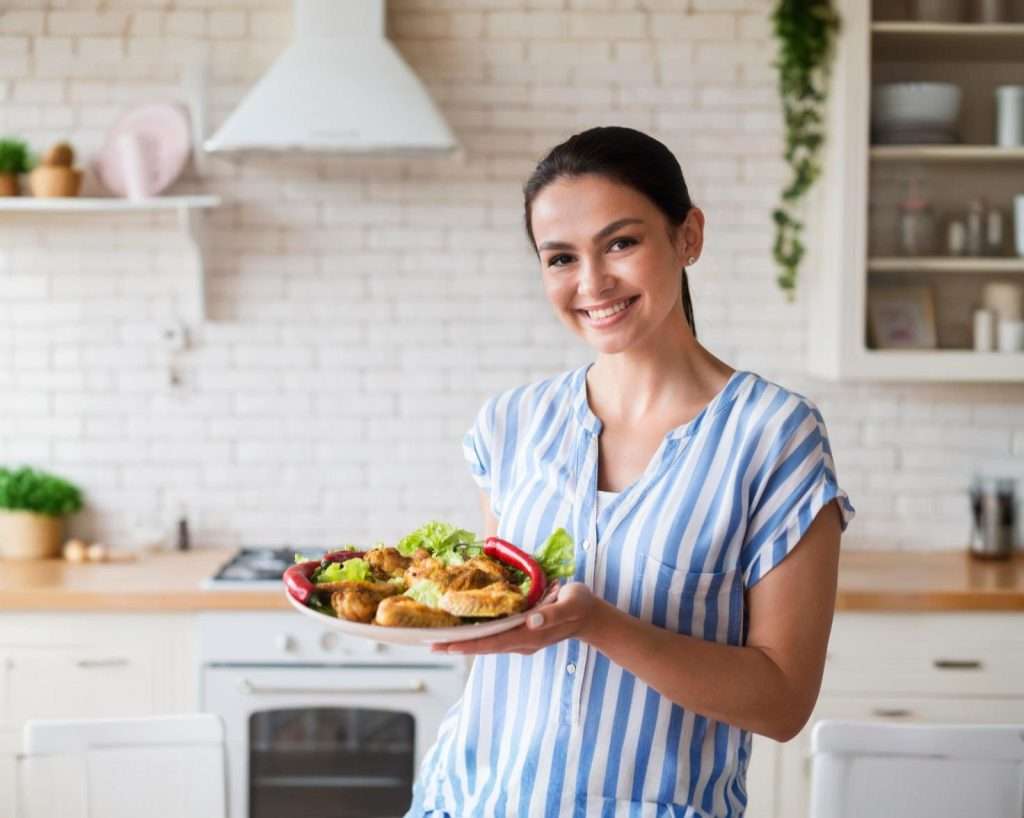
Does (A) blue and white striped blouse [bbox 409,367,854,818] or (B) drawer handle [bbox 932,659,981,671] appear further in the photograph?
(B) drawer handle [bbox 932,659,981,671]

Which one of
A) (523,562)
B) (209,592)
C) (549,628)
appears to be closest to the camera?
(549,628)

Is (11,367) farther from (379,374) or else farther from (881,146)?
(881,146)

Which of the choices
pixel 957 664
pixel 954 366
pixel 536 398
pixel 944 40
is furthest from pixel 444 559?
pixel 944 40

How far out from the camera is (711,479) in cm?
145

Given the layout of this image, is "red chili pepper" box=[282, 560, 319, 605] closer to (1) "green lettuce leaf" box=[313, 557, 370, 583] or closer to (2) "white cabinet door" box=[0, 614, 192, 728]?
(1) "green lettuce leaf" box=[313, 557, 370, 583]

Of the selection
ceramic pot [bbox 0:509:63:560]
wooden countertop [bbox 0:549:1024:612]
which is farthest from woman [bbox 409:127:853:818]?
ceramic pot [bbox 0:509:63:560]

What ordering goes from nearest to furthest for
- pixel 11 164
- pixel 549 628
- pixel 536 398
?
1. pixel 549 628
2. pixel 536 398
3. pixel 11 164

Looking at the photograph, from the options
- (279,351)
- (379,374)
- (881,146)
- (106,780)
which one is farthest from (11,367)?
(881,146)

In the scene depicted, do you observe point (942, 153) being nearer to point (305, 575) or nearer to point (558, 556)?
point (558, 556)

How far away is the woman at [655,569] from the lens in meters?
1.41

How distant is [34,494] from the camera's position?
3467 millimetres

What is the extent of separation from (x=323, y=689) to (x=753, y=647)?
1803 millimetres

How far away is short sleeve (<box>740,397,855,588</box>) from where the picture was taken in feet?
4.62

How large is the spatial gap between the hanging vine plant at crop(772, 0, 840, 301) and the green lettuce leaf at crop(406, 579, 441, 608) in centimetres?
237
